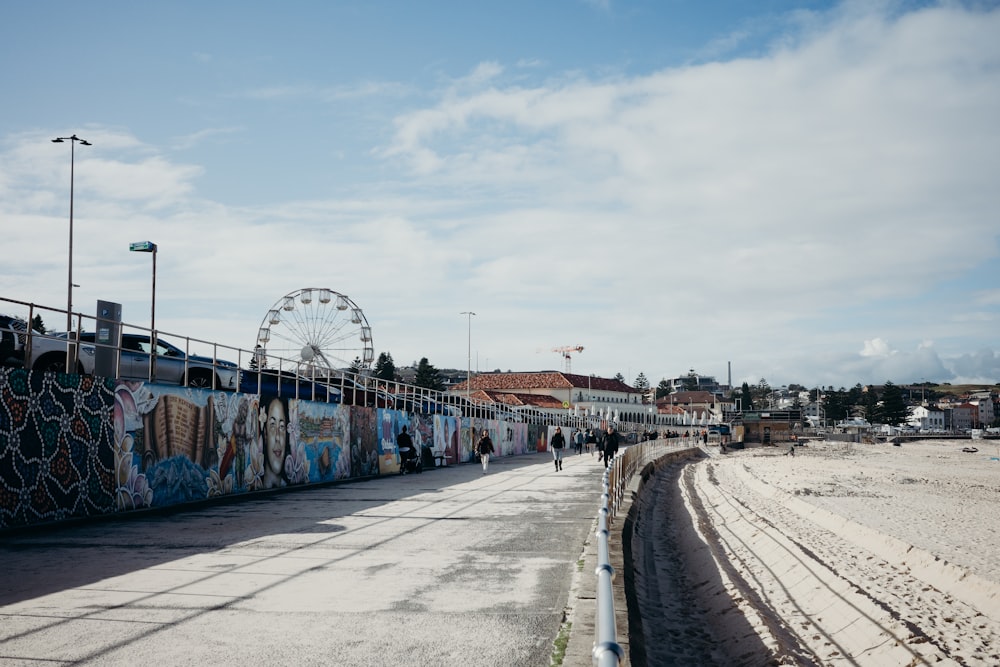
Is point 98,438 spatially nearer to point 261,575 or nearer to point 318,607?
point 261,575

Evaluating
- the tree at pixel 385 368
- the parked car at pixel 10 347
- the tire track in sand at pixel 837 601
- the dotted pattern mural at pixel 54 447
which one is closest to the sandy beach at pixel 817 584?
the tire track in sand at pixel 837 601

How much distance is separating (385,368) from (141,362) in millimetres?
143119

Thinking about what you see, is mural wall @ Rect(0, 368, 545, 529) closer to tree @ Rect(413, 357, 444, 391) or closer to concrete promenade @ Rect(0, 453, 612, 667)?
concrete promenade @ Rect(0, 453, 612, 667)

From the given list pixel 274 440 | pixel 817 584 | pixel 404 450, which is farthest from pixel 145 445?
pixel 404 450

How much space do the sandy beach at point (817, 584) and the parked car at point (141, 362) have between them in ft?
36.8

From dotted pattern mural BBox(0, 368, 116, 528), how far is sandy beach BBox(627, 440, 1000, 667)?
9901mm

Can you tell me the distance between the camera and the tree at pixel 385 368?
158750 mm

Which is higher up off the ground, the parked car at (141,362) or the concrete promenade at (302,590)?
the parked car at (141,362)

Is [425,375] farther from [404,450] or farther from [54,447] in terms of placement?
[54,447]

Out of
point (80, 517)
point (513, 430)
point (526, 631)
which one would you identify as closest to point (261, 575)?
point (526, 631)

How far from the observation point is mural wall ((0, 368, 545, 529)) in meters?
14.1

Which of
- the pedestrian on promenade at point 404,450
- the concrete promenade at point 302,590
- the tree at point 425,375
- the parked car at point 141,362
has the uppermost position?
the tree at point 425,375

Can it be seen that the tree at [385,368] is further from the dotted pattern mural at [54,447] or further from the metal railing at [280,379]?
the dotted pattern mural at [54,447]

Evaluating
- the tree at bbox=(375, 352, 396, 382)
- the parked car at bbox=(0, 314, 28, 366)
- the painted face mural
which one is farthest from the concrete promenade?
the tree at bbox=(375, 352, 396, 382)
